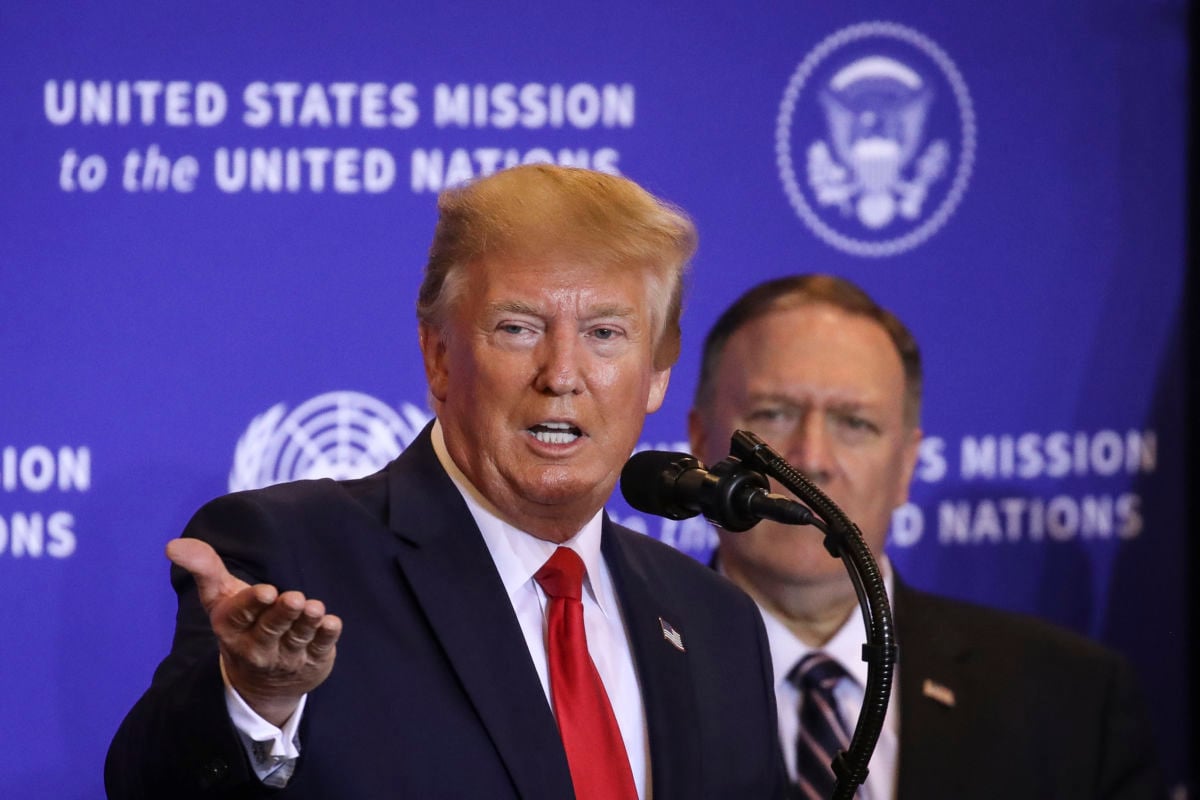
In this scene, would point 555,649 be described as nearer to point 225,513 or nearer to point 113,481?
point 225,513

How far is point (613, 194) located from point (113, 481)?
4.99ft

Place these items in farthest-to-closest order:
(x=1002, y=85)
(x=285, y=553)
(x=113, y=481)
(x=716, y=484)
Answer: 1. (x=1002, y=85)
2. (x=113, y=481)
3. (x=285, y=553)
4. (x=716, y=484)

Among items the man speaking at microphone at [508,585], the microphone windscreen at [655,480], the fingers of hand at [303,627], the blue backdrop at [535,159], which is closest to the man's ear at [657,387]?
the man speaking at microphone at [508,585]

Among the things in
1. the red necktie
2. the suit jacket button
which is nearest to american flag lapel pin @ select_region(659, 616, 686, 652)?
the red necktie

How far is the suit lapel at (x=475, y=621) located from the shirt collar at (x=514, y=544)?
39 millimetres

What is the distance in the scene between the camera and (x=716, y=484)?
1.87m

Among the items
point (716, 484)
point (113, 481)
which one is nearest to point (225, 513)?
point (716, 484)

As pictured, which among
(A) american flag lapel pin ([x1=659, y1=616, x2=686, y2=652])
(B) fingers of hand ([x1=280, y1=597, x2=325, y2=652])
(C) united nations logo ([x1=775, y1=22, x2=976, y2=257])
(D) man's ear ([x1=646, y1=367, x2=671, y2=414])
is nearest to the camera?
(B) fingers of hand ([x1=280, y1=597, x2=325, y2=652])

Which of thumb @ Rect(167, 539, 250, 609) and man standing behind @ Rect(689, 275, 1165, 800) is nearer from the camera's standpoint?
thumb @ Rect(167, 539, 250, 609)

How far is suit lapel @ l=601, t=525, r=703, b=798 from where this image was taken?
2244 millimetres

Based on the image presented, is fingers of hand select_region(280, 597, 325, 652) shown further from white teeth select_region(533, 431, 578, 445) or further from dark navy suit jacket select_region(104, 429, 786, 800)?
white teeth select_region(533, 431, 578, 445)

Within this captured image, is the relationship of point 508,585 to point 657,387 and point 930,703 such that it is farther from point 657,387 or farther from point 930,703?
point 930,703

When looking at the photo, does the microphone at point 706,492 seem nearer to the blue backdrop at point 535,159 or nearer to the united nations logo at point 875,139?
the blue backdrop at point 535,159

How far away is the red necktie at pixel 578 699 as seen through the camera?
214cm
